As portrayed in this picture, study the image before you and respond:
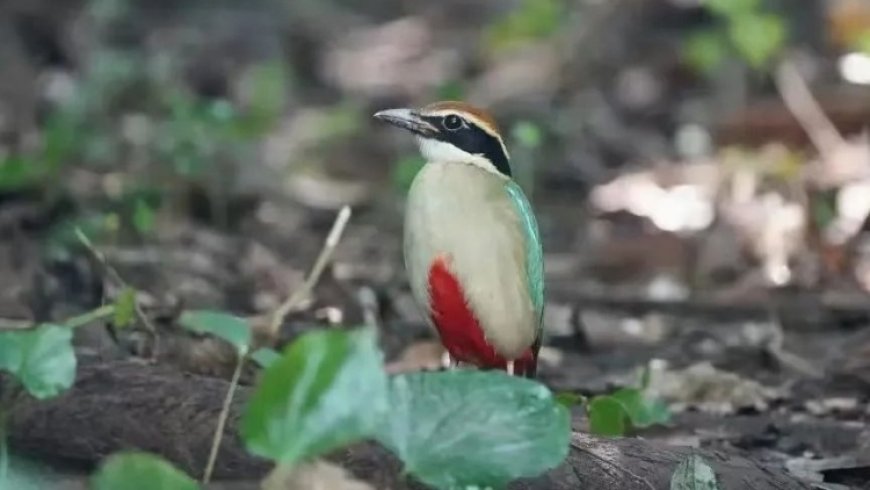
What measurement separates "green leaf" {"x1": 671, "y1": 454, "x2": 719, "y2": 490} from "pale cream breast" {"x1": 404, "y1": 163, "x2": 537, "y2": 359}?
891mm

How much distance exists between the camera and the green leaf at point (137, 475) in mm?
2207

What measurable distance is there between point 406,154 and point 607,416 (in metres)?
5.97

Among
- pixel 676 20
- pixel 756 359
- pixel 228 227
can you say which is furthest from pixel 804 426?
pixel 676 20

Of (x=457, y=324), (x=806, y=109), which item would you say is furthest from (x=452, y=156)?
(x=806, y=109)

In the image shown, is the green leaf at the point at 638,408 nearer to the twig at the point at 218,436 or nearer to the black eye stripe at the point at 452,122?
the black eye stripe at the point at 452,122

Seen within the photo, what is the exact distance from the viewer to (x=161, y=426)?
9.49 ft

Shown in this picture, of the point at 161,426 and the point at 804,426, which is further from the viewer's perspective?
the point at 804,426

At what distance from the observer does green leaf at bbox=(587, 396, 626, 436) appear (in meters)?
3.44

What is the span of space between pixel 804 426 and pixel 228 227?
3469 millimetres

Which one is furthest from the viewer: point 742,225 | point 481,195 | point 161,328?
point 742,225

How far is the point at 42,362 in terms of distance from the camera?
280 cm

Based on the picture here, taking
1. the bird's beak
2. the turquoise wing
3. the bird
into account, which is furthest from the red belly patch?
the bird's beak

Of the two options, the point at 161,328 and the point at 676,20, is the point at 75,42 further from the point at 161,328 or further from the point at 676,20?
the point at 161,328

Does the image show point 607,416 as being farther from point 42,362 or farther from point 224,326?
point 42,362
